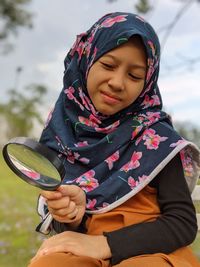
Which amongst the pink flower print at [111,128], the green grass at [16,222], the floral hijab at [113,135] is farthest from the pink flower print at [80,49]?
the green grass at [16,222]

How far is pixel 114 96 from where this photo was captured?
1352 millimetres

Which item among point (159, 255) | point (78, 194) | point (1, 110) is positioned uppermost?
point (78, 194)

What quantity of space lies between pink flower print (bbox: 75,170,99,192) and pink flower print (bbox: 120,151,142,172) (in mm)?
72

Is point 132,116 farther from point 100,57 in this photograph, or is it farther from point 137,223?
point 137,223

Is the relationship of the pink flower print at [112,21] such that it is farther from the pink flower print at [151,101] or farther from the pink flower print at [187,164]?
the pink flower print at [187,164]

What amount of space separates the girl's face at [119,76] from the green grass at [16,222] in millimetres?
2083

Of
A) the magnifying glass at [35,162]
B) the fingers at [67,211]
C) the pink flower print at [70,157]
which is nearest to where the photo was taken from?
the magnifying glass at [35,162]

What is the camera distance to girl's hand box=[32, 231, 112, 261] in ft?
3.94

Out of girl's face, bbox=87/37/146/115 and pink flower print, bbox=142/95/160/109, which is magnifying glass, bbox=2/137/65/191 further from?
pink flower print, bbox=142/95/160/109

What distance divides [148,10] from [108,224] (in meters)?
2.39

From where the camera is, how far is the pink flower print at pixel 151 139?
1362mm

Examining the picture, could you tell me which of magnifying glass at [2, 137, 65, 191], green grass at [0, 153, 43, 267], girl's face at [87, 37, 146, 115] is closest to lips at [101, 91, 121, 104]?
girl's face at [87, 37, 146, 115]

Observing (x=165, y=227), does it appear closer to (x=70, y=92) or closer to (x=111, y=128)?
(x=111, y=128)

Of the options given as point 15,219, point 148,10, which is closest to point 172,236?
point 148,10
